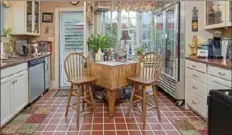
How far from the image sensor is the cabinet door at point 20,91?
333cm

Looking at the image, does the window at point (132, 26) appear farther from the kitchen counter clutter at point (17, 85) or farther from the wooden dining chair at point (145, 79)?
the kitchen counter clutter at point (17, 85)

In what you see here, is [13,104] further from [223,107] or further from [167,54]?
[167,54]

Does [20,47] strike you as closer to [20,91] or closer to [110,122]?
[20,91]

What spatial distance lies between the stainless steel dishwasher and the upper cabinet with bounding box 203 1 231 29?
263cm

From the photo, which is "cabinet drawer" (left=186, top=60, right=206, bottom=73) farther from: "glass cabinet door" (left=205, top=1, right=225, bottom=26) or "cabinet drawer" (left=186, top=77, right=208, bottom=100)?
"glass cabinet door" (left=205, top=1, right=225, bottom=26)

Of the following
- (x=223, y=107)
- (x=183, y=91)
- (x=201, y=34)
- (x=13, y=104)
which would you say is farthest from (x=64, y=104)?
(x=223, y=107)

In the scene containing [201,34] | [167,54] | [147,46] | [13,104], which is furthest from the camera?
[147,46]

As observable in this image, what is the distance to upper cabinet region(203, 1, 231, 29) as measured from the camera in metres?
2.96

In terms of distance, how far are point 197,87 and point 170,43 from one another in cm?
135

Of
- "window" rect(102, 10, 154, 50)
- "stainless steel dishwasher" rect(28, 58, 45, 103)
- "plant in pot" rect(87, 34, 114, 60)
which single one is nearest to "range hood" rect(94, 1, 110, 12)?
"window" rect(102, 10, 154, 50)

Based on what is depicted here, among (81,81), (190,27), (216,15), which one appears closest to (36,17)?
(81,81)

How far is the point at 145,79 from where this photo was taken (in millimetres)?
3498

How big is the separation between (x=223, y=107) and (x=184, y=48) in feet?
6.81

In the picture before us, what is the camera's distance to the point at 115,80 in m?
3.54
